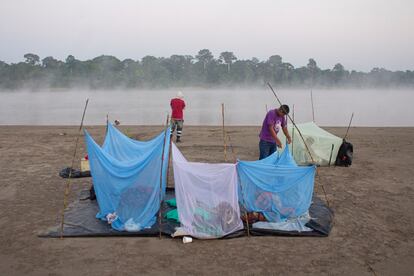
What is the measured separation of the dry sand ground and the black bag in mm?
200

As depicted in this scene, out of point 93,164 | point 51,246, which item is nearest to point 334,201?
point 93,164

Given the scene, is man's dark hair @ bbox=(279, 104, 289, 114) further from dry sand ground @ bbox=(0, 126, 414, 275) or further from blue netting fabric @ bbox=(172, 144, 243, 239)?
blue netting fabric @ bbox=(172, 144, 243, 239)

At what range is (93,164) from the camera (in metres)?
4.41

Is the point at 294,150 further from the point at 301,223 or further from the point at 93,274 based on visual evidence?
the point at 93,274

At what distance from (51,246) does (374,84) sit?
48191 mm

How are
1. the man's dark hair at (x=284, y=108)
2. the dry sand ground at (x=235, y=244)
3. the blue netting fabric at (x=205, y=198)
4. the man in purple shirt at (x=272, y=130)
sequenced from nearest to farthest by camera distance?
1. the dry sand ground at (x=235, y=244)
2. the blue netting fabric at (x=205, y=198)
3. the man's dark hair at (x=284, y=108)
4. the man in purple shirt at (x=272, y=130)

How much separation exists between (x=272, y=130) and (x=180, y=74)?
3652 centimetres

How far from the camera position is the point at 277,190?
4352mm

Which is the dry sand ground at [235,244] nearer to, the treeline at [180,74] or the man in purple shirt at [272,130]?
the man in purple shirt at [272,130]

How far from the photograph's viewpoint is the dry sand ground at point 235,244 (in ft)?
11.1

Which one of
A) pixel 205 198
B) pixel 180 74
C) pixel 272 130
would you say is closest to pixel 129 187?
pixel 205 198

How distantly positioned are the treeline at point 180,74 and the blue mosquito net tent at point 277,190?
112 feet

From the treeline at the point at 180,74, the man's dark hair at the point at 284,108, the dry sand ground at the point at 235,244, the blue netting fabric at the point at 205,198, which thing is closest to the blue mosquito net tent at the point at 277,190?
the blue netting fabric at the point at 205,198

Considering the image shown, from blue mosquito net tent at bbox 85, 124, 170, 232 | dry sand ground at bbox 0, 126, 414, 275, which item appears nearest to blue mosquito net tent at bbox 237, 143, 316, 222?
dry sand ground at bbox 0, 126, 414, 275
